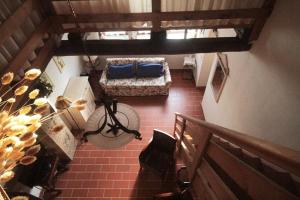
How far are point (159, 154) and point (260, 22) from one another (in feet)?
10.1

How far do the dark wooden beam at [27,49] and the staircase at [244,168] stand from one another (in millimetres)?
2145

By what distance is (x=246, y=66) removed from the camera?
3469 mm

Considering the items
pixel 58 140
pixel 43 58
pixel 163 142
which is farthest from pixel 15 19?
pixel 163 142

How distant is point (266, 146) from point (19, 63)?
8.24 ft

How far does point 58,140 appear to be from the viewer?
4.47 m

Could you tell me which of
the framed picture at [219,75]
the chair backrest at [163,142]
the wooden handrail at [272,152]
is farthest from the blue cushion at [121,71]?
the wooden handrail at [272,152]

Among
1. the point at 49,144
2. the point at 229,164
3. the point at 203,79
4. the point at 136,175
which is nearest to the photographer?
the point at 229,164

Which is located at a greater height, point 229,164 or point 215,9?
point 215,9

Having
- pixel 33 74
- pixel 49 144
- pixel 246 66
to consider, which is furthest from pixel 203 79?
pixel 33 74

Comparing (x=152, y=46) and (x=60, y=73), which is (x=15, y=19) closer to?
(x=152, y=46)

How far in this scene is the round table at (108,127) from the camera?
1764mm

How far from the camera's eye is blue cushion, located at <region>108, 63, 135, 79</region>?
21.0 feet

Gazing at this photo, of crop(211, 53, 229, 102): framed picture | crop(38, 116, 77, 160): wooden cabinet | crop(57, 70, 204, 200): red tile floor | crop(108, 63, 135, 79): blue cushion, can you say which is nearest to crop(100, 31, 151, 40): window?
crop(108, 63, 135, 79): blue cushion

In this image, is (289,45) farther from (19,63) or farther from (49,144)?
(49,144)
